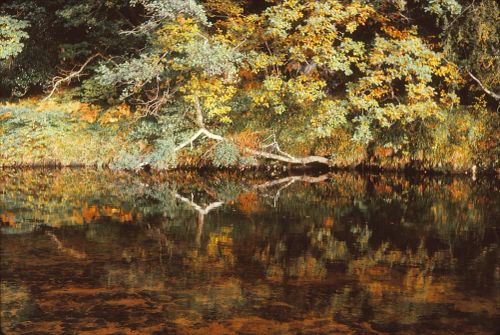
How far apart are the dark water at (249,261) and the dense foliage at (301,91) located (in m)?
3.58

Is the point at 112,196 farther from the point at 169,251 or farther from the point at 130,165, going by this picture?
the point at 169,251

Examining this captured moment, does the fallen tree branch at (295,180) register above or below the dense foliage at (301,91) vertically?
below

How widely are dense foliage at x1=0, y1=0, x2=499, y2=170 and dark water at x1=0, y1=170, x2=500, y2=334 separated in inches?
141

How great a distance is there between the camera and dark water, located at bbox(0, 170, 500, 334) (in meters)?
6.44

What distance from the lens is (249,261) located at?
8852 mm

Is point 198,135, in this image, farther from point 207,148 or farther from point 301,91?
point 301,91

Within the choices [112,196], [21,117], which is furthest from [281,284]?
[21,117]

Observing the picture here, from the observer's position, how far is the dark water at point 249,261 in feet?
21.1

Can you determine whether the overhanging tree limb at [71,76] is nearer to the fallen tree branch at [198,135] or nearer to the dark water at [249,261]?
the fallen tree branch at [198,135]

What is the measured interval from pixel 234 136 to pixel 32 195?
279 inches

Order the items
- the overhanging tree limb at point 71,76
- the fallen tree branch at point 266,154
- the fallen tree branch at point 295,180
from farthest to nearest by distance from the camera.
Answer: the overhanging tree limb at point 71,76 → the fallen tree branch at point 266,154 → the fallen tree branch at point 295,180

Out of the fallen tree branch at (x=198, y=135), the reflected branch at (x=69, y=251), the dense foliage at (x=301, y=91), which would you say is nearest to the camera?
the reflected branch at (x=69, y=251)

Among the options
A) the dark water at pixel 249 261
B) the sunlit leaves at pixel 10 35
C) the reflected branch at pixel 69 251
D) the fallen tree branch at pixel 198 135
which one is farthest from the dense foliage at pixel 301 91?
the reflected branch at pixel 69 251

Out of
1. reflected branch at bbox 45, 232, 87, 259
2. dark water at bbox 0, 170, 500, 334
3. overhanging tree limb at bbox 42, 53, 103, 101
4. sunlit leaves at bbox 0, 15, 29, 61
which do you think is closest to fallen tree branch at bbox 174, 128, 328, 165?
dark water at bbox 0, 170, 500, 334
